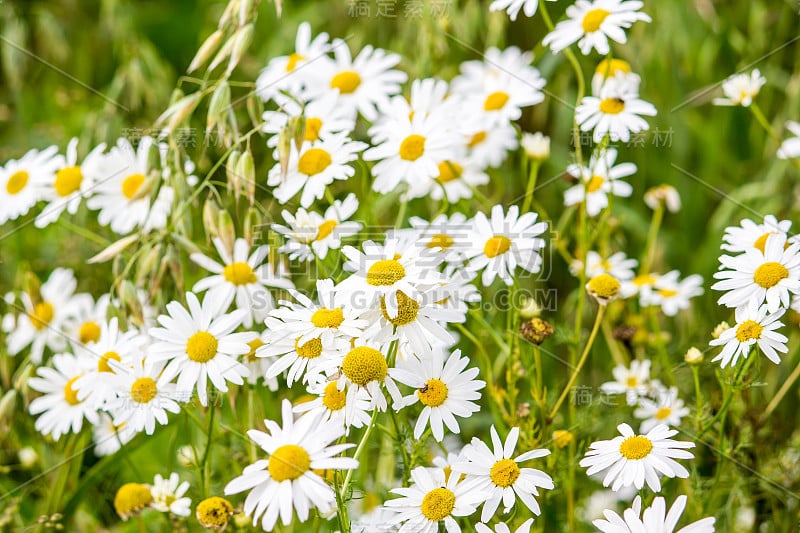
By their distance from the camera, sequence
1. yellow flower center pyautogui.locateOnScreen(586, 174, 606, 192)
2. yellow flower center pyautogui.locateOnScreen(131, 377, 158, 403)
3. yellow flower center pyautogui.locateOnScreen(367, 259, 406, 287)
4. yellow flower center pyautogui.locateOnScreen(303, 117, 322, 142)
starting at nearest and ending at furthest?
yellow flower center pyautogui.locateOnScreen(367, 259, 406, 287)
yellow flower center pyautogui.locateOnScreen(131, 377, 158, 403)
yellow flower center pyautogui.locateOnScreen(303, 117, 322, 142)
yellow flower center pyautogui.locateOnScreen(586, 174, 606, 192)

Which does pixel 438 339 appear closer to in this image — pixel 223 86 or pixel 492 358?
pixel 223 86

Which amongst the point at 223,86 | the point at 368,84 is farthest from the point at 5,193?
the point at 368,84

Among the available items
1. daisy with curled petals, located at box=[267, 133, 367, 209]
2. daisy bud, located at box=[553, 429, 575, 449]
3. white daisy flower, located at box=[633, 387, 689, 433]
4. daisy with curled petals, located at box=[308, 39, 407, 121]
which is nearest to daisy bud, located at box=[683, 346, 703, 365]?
white daisy flower, located at box=[633, 387, 689, 433]

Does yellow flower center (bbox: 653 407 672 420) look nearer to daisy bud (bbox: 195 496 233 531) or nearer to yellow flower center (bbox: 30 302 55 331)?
daisy bud (bbox: 195 496 233 531)

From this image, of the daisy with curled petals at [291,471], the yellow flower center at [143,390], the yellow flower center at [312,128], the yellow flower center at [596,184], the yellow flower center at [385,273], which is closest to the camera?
the daisy with curled petals at [291,471]

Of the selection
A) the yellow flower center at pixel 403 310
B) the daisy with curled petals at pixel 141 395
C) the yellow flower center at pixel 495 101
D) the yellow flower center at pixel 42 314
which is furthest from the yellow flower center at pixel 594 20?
the yellow flower center at pixel 42 314

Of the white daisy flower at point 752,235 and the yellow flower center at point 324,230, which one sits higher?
the yellow flower center at point 324,230

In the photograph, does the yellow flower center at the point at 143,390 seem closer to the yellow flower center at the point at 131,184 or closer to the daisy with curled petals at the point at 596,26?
the yellow flower center at the point at 131,184
